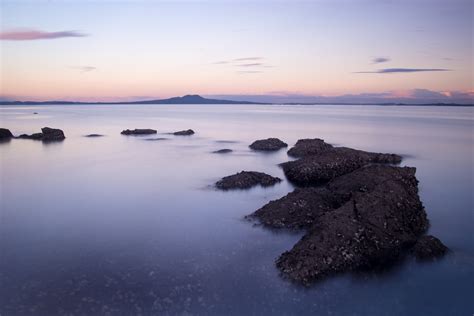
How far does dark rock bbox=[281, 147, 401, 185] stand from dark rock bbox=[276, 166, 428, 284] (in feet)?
27.9

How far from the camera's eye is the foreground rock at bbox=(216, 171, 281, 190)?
A: 23344 mm

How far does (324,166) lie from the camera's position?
25.3 meters

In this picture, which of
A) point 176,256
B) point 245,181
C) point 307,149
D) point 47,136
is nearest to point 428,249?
point 176,256

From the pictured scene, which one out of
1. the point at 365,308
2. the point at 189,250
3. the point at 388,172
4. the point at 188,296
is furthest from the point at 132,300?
the point at 388,172

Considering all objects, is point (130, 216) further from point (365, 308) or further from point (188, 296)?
point (365, 308)

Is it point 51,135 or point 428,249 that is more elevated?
point 51,135

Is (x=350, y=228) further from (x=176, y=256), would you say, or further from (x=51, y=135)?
(x=51, y=135)

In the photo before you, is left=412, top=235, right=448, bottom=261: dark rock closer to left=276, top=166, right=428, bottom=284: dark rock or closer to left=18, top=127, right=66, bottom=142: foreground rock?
left=276, top=166, right=428, bottom=284: dark rock

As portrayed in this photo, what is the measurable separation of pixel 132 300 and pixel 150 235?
16.7 feet

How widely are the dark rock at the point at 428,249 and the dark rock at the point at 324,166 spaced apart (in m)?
10.6

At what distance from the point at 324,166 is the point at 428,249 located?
11.9m

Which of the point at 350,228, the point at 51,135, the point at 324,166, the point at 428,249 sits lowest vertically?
the point at 428,249

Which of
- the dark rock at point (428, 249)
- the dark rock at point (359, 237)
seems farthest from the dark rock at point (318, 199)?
the dark rock at point (428, 249)

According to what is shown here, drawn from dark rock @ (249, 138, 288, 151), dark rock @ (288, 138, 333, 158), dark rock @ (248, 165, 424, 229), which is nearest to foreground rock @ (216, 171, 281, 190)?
dark rock @ (248, 165, 424, 229)
